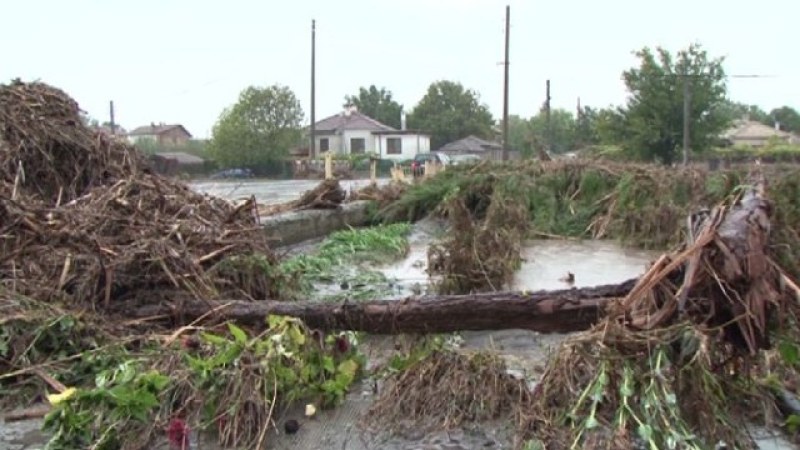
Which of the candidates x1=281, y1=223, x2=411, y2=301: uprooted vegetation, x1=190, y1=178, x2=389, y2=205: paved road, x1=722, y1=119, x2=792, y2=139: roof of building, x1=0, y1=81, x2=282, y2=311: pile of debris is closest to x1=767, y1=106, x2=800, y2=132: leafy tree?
x1=722, y1=119, x2=792, y2=139: roof of building

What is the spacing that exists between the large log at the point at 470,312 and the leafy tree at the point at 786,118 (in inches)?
3876

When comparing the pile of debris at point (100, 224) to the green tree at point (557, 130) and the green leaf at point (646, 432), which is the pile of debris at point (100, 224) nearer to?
the green leaf at point (646, 432)

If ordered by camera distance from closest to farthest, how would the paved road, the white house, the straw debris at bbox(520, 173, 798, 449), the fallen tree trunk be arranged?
the straw debris at bbox(520, 173, 798, 449) → the fallen tree trunk → the paved road → the white house

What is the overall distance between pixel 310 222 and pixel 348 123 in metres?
58.3

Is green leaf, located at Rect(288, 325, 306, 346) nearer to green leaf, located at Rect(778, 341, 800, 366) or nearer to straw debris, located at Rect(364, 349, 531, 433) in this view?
straw debris, located at Rect(364, 349, 531, 433)

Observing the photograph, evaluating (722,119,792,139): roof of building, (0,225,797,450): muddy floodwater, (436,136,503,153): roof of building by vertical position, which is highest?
(722,119,792,139): roof of building

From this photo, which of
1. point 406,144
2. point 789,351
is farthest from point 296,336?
point 406,144

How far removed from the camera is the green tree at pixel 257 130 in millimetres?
48781

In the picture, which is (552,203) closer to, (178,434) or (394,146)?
(178,434)

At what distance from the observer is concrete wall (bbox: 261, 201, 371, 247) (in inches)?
398

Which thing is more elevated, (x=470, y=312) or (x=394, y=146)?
(x=394, y=146)

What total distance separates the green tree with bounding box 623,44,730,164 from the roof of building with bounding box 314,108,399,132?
31842mm

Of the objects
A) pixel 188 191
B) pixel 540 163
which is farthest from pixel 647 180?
pixel 188 191

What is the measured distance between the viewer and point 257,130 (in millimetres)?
49344
